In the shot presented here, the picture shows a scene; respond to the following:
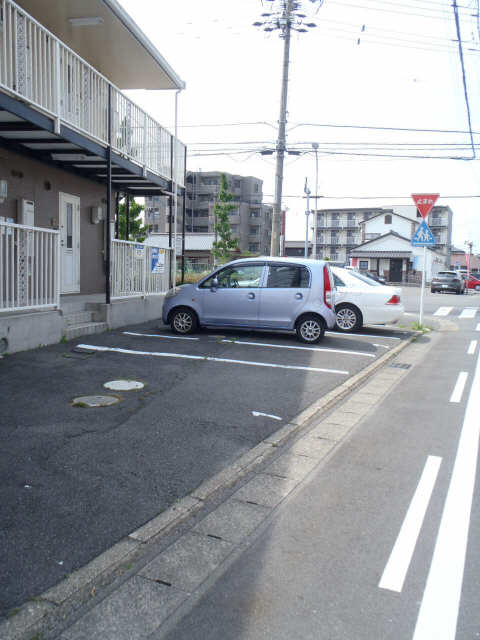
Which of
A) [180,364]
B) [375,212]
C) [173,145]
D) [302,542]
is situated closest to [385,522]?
[302,542]

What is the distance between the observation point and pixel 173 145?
1469 centimetres

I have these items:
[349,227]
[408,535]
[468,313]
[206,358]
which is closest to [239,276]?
[206,358]

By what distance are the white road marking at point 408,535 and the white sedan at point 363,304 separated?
8.24 m

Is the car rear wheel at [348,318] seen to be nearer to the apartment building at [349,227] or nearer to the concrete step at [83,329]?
the concrete step at [83,329]

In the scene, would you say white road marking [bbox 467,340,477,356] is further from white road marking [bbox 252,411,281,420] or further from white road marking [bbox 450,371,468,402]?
white road marking [bbox 252,411,281,420]

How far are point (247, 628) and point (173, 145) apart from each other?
540 inches

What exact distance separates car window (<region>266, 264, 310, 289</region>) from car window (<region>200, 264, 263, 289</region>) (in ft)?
0.79

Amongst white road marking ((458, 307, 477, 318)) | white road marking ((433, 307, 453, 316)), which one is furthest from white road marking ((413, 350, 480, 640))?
white road marking ((433, 307, 453, 316))

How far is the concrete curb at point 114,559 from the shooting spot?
2.48m

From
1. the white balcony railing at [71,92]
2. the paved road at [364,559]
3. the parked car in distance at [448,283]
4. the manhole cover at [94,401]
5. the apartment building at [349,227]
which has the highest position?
the apartment building at [349,227]

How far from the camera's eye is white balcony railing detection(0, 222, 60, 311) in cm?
798

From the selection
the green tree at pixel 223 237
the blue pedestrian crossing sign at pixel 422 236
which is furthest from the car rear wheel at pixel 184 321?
Result: the green tree at pixel 223 237

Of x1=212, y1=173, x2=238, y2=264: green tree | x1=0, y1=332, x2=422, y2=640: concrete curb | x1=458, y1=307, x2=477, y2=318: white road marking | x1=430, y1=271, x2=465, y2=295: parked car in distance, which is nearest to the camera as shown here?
x1=0, y1=332, x2=422, y2=640: concrete curb

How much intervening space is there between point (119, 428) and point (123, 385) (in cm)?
163
